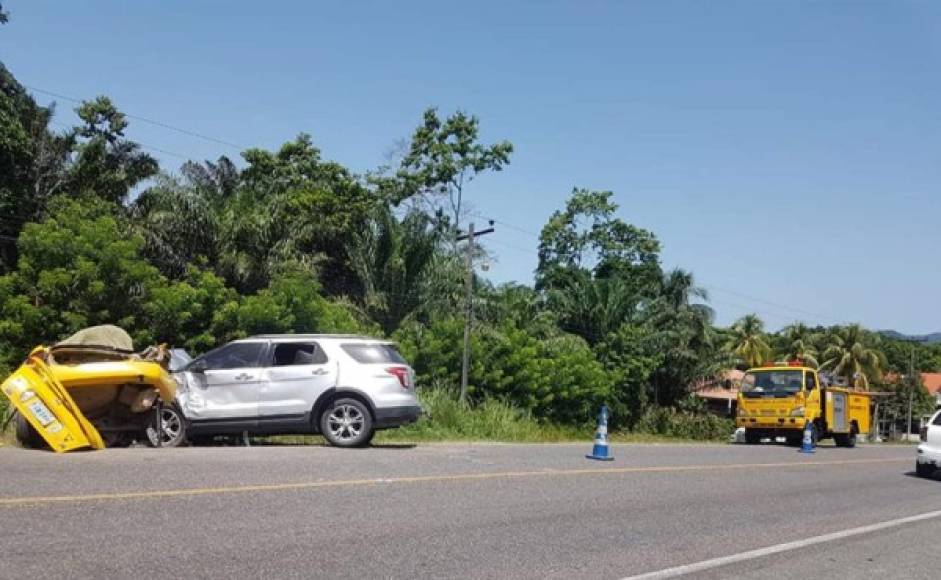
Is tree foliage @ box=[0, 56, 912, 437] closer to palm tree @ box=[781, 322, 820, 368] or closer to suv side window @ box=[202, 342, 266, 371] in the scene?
suv side window @ box=[202, 342, 266, 371]

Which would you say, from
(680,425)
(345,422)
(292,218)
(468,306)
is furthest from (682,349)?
(345,422)

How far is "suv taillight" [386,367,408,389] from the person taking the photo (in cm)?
1325

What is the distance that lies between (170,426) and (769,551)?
9139 millimetres

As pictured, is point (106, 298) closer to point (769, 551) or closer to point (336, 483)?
point (336, 483)

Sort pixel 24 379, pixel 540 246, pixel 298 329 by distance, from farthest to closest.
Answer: pixel 540 246
pixel 298 329
pixel 24 379

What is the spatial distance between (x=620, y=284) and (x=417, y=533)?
35891 mm

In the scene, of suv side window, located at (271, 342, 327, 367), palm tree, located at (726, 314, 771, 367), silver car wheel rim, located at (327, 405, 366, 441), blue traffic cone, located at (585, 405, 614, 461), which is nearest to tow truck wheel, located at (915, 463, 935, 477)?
blue traffic cone, located at (585, 405, 614, 461)

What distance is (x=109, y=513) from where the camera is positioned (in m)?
7.24

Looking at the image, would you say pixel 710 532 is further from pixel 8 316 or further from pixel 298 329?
pixel 8 316

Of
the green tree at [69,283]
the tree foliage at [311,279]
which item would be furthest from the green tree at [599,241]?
the green tree at [69,283]

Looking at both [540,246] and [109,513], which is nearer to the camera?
[109,513]

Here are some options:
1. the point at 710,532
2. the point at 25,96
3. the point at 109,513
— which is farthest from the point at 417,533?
the point at 25,96

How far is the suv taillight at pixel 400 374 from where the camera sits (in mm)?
13250

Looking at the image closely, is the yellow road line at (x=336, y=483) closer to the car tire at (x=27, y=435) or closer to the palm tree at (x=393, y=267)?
the car tire at (x=27, y=435)
